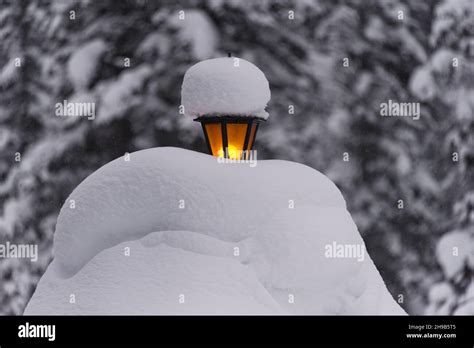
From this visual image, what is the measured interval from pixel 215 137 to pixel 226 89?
2.16 feet

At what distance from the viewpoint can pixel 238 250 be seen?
3141 mm

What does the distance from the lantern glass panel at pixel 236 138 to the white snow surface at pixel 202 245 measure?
90 centimetres

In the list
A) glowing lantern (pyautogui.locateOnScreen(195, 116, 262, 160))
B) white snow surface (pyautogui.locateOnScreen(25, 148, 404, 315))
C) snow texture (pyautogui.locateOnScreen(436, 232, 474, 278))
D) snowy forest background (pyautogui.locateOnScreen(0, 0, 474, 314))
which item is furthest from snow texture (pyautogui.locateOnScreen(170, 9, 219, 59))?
white snow surface (pyautogui.locateOnScreen(25, 148, 404, 315))

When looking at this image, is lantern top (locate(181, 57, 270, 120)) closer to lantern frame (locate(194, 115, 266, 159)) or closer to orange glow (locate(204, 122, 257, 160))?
lantern frame (locate(194, 115, 266, 159))

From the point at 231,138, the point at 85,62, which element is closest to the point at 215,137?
the point at 231,138

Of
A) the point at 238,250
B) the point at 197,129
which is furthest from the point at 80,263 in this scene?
the point at 197,129

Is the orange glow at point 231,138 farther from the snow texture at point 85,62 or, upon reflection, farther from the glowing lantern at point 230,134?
the snow texture at point 85,62

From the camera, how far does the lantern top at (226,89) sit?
3.78 meters

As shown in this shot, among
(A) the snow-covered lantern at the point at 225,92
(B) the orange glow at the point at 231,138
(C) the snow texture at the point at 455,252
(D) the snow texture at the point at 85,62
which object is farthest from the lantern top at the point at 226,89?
(D) the snow texture at the point at 85,62

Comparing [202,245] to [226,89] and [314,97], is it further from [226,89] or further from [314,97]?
[314,97]

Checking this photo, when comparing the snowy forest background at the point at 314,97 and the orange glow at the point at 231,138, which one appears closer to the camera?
the orange glow at the point at 231,138

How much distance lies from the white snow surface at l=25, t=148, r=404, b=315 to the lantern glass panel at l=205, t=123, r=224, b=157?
2.94 ft

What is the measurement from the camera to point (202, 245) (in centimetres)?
313
